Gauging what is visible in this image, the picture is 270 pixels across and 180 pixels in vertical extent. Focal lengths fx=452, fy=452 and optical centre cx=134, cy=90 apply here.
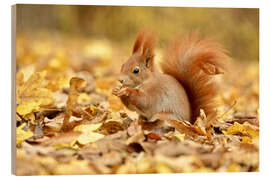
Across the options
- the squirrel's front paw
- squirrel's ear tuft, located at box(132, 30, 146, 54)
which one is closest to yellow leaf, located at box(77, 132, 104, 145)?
the squirrel's front paw

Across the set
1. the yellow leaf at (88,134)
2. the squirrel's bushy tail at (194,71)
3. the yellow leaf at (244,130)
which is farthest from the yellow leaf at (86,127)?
the yellow leaf at (244,130)

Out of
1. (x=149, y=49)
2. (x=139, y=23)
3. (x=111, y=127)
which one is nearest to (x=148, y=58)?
(x=149, y=49)

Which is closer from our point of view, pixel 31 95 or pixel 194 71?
pixel 31 95

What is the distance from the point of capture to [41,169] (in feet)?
6.40

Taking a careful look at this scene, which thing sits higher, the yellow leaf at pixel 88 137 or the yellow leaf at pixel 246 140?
the yellow leaf at pixel 88 137

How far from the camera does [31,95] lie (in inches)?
95.0

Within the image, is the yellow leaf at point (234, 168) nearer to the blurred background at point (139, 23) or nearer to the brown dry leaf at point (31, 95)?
the blurred background at point (139, 23)

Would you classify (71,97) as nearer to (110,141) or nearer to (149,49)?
(110,141)

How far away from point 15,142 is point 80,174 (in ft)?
1.14

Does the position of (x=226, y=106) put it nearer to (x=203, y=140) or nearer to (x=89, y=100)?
(x=89, y=100)

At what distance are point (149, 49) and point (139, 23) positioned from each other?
1779mm

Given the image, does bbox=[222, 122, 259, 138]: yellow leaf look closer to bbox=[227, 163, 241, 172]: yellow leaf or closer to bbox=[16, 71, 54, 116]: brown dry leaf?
bbox=[227, 163, 241, 172]: yellow leaf

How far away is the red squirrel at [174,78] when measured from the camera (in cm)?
239

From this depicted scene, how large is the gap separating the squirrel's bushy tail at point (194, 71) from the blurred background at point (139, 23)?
0.09 m
